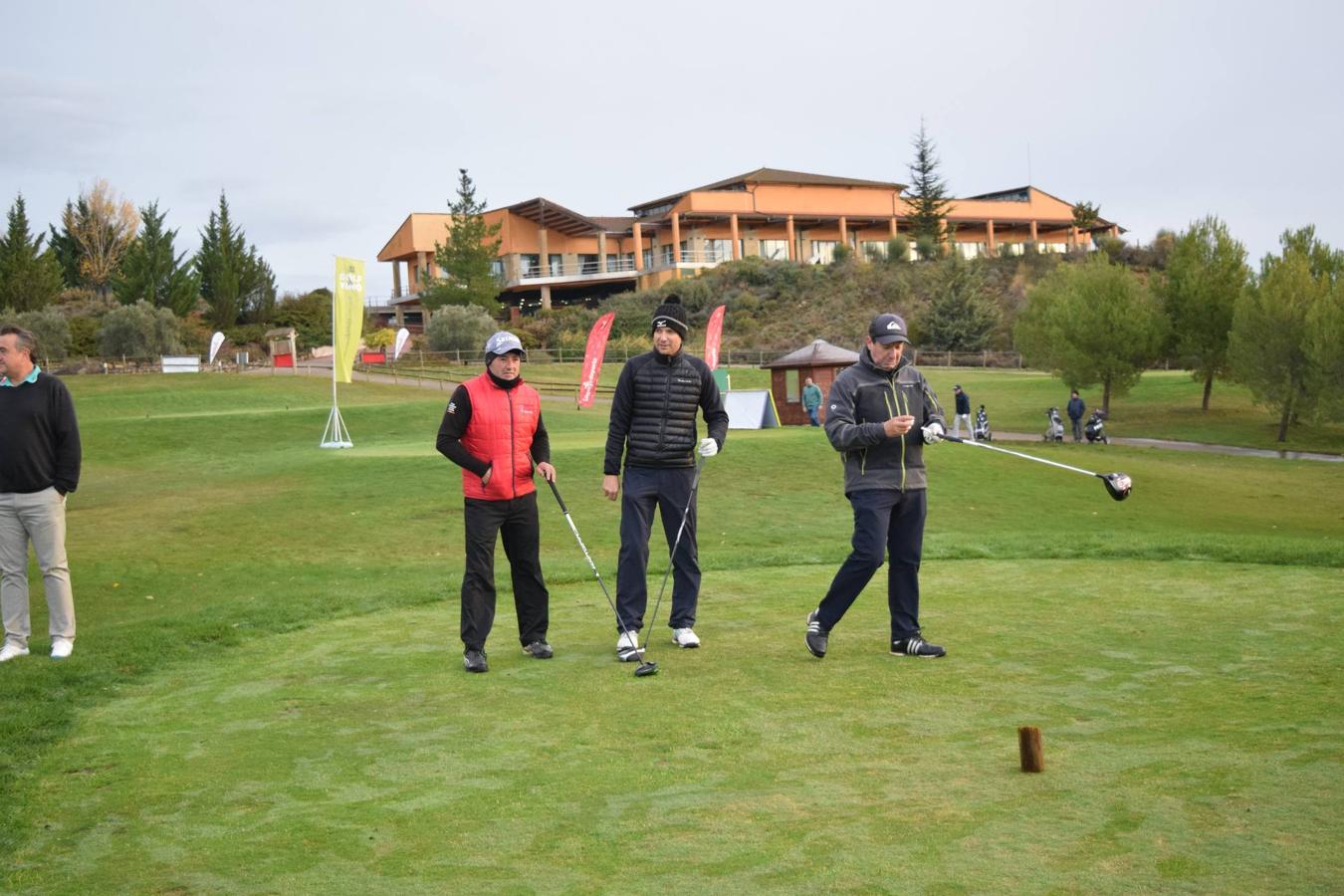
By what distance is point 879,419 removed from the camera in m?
8.35

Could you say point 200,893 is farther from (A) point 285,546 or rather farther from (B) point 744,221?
(B) point 744,221

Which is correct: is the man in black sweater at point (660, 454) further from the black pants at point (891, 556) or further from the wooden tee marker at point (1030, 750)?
the wooden tee marker at point (1030, 750)

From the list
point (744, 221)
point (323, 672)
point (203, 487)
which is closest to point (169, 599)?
point (323, 672)

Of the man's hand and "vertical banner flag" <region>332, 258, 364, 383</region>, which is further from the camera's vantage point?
"vertical banner flag" <region>332, 258, 364, 383</region>

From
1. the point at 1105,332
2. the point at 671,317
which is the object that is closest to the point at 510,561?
the point at 671,317

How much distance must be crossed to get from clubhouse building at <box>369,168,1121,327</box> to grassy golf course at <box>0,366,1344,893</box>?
88.6m

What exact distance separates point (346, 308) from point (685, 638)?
2629cm

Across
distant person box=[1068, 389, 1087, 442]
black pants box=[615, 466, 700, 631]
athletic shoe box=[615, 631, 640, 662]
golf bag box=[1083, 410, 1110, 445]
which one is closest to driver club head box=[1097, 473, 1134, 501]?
black pants box=[615, 466, 700, 631]

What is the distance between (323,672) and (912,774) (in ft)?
14.1

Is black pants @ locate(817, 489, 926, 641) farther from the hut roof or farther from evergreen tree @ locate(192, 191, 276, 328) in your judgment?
evergreen tree @ locate(192, 191, 276, 328)

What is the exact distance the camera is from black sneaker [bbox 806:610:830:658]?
801 cm

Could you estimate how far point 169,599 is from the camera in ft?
42.4

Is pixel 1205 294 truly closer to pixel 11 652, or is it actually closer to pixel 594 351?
pixel 594 351

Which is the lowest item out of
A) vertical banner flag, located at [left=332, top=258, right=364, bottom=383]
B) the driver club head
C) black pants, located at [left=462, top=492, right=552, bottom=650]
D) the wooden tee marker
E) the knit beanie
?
the wooden tee marker
